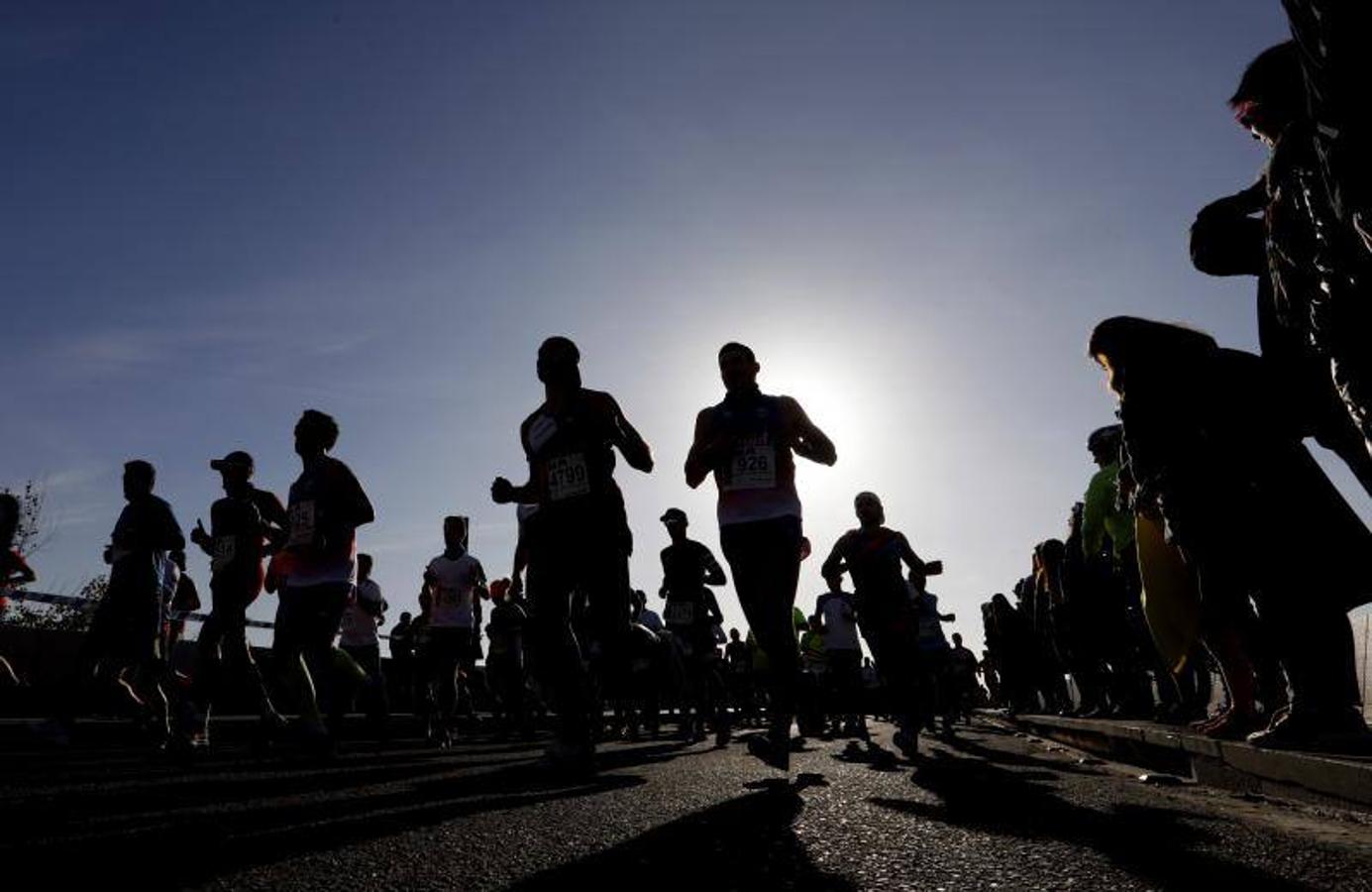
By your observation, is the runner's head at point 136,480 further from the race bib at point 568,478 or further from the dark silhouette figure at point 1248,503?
the dark silhouette figure at point 1248,503

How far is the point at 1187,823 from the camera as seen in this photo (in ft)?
9.83

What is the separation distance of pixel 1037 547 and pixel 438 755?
7863mm

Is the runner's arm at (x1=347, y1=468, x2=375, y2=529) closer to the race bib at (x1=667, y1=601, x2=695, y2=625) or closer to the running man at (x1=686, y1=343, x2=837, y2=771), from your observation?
the running man at (x1=686, y1=343, x2=837, y2=771)

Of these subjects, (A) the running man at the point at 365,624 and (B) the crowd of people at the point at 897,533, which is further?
(A) the running man at the point at 365,624

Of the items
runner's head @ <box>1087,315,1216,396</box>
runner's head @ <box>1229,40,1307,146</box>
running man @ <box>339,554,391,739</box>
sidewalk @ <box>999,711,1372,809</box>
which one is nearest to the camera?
runner's head @ <box>1229,40,1307,146</box>

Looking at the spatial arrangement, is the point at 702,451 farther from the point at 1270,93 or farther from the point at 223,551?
the point at 223,551

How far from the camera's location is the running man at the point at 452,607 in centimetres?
927

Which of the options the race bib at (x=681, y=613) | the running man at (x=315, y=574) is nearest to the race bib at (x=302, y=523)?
the running man at (x=315, y=574)

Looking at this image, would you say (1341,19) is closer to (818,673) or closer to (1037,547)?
(1037,547)

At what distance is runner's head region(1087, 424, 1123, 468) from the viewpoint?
754 centimetres

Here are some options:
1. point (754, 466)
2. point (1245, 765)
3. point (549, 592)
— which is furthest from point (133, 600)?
point (1245, 765)

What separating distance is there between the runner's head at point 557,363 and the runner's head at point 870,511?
3543 millimetres

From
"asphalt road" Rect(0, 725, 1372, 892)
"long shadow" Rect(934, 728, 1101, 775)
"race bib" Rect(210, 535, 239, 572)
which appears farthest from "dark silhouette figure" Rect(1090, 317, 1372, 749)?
"race bib" Rect(210, 535, 239, 572)

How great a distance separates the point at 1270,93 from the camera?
293 centimetres
